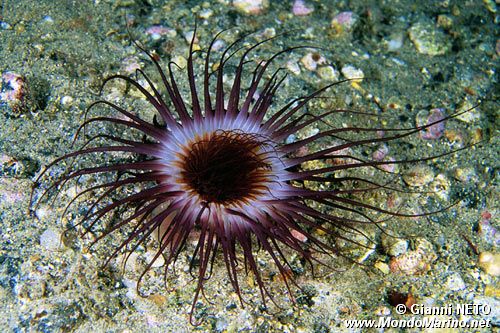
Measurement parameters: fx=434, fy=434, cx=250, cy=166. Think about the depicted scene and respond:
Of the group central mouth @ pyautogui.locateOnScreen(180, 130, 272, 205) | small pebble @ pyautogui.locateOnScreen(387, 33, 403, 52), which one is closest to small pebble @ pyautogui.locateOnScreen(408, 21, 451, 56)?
small pebble @ pyautogui.locateOnScreen(387, 33, 403, 52)

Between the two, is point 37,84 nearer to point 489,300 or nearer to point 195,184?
point 195,184

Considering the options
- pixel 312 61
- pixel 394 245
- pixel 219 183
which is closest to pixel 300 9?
pixel 312 61

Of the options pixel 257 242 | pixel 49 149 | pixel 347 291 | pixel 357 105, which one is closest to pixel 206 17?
pixel 357 105

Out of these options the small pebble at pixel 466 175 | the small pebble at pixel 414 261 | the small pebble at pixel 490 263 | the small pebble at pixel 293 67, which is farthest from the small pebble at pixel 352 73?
the small pebble at pixel 490 263

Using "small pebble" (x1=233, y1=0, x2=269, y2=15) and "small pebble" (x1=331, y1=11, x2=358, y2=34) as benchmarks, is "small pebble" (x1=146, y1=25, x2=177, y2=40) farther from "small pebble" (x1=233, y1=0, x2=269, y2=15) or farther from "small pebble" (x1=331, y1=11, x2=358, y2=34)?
"small pebble" (x1=331, y1=11, x2=358, y2=34)

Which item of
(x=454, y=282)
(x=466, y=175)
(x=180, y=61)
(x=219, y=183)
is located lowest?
(x=454, y=282)

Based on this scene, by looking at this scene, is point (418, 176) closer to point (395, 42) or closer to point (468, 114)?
point (468, 114)
